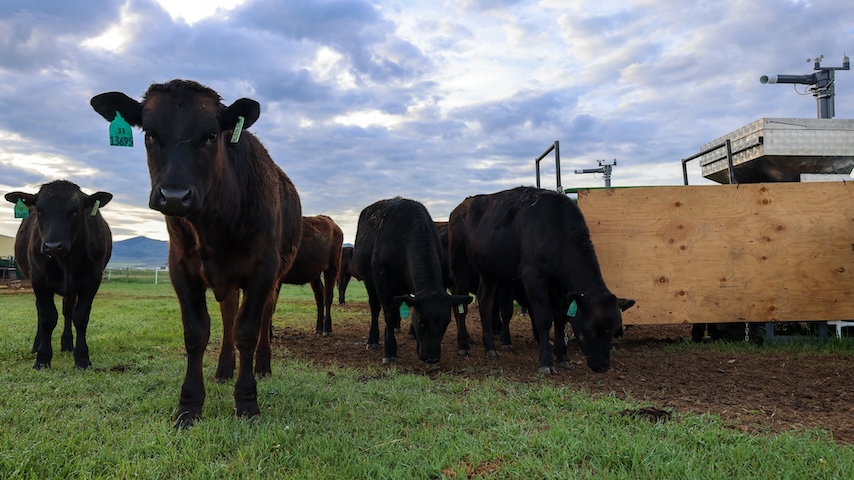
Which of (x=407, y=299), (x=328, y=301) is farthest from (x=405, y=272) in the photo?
(x=328, y=301)

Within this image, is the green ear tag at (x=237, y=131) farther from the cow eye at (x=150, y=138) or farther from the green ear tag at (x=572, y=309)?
the green ear tag at (x=572, y=309)

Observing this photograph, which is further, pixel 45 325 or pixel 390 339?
pixel 390 339

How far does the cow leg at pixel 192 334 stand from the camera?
13.8 ft

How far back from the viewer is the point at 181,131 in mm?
3723

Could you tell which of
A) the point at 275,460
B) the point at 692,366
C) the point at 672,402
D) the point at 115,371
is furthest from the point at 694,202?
the point at 115,371

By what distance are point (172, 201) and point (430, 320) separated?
383 centimetres

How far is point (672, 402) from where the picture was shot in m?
4.86

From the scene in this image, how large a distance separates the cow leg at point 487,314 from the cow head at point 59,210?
5327mm

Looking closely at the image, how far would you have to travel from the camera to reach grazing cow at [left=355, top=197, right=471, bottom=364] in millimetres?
6707

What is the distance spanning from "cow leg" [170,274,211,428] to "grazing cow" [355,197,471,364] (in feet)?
9.39

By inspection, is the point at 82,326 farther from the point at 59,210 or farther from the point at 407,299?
the point at 407,299

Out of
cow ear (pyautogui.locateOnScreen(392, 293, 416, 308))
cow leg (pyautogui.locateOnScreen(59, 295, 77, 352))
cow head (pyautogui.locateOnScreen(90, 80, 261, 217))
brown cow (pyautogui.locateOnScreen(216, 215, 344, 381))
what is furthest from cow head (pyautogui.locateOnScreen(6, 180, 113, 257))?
brown cow (pyautogui.locateOnScreen(216, 215, 344, 381))

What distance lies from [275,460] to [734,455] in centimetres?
280

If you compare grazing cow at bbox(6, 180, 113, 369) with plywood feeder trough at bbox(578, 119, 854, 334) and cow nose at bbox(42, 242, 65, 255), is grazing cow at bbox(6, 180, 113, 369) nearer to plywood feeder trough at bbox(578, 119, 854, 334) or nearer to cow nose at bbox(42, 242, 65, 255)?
cow nose at bbox(42, 242, 65, 255)
